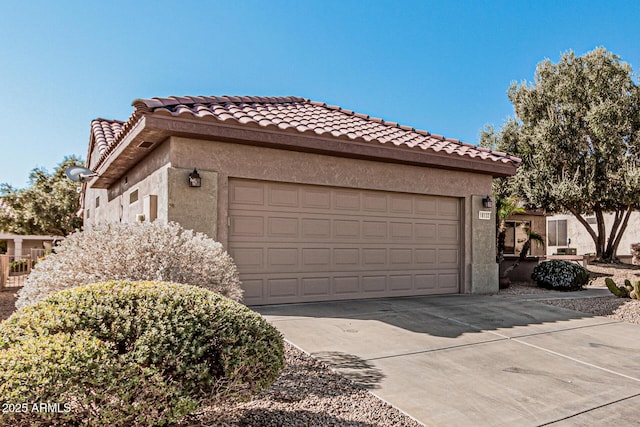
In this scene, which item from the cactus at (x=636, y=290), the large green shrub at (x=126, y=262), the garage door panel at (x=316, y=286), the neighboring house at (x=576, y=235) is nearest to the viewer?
the large green shrub at (x=126, y=262)

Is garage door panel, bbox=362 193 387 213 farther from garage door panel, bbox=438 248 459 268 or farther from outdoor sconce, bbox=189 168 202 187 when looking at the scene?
outdoor sconce, bbox=189 168 202 187

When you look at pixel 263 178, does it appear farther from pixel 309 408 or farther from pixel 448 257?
pixel 309 408

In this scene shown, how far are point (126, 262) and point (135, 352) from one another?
2.00 metres

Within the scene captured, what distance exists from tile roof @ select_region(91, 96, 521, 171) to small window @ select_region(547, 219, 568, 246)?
55.2 feet

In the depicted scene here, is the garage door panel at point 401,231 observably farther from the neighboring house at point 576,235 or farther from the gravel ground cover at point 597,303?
the neighboring house at point 576,235

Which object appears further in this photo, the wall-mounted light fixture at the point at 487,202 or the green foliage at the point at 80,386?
the wall-mounted light fixture at the point at 487,202

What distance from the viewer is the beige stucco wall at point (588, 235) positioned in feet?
73.9

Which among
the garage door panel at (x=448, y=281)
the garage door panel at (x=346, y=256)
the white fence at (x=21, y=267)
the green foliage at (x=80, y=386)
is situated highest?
the garage door panel at (x=346, y=256)

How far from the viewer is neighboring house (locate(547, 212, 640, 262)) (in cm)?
2264

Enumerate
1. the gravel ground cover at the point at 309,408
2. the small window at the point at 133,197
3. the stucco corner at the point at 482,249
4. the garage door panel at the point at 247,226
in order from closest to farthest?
the gravel ground cover at the point at 309,408 → the garage door panel at the point at 247,226 → the small window at the point at 133,197 → the stucco corner at the point at 482,249

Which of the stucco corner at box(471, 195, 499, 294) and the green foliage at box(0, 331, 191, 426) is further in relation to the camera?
the stucco corner at box(471, 195, 499, 294)

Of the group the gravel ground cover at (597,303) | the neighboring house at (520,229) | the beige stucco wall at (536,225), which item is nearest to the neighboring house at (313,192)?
the gravel ground cover at (597,303)

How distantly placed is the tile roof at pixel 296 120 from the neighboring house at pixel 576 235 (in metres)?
16.2

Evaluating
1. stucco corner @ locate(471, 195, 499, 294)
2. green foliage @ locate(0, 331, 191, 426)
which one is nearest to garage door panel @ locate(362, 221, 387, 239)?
stucco corner @ locate(471, 195, 499, 294)
